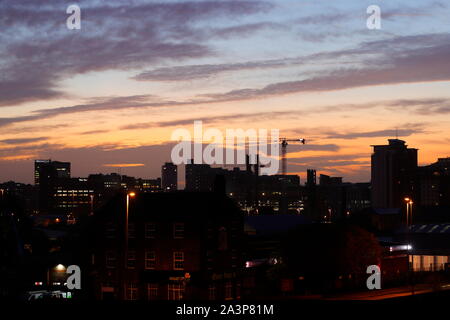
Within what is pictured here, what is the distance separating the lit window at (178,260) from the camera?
70.5 metres

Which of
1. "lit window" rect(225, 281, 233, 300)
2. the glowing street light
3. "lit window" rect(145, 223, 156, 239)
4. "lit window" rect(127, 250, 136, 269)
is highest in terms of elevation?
"lit window" rect(145, 223, 156, 239)

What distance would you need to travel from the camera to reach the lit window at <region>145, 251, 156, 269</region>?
234ft

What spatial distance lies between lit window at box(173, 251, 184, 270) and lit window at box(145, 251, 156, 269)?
Result: 2.06 meters

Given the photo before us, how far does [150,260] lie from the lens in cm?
7150

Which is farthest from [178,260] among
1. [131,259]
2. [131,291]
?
[131,291]

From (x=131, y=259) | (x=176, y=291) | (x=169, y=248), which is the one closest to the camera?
(x=176, y=291)

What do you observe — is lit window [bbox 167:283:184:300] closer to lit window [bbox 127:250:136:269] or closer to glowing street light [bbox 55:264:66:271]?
lit window [bbox 127:250:136:269]

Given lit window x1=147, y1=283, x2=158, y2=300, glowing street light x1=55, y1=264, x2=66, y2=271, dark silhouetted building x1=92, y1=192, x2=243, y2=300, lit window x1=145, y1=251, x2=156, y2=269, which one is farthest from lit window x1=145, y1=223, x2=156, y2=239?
glowing street light x1=55, y1=264, x2=66, y2=271

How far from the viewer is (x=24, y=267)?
85.8 metres

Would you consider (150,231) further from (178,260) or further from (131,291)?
(131,291)

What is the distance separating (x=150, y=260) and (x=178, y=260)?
114 inches
